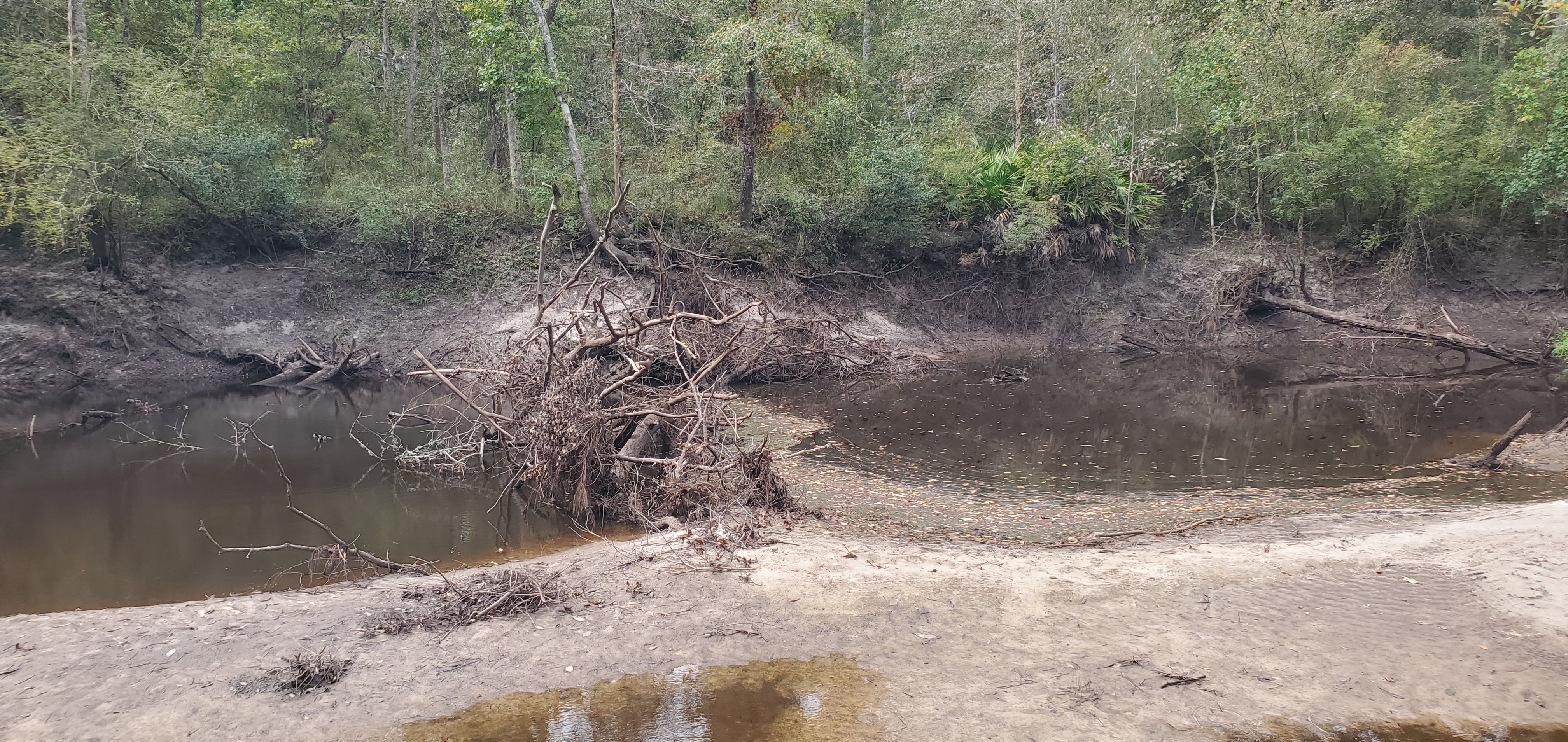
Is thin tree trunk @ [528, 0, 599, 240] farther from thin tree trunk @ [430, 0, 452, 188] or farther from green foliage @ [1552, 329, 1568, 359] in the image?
green foliage @ [1552, 329, 1568, 359]

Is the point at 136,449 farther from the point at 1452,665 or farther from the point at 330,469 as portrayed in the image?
the point at 1452,665

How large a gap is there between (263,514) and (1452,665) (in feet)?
38.7

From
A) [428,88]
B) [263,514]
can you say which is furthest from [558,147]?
[263,514]

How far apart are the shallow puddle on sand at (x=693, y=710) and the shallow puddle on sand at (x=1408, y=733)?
90.9 inches

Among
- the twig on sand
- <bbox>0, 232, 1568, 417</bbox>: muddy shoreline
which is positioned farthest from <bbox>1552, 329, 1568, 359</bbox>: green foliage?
the twig on sand

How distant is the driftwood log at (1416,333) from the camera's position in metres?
19.5

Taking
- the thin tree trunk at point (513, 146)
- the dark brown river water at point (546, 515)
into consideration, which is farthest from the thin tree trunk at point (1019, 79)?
the thin tree trunk at point (513, 146)

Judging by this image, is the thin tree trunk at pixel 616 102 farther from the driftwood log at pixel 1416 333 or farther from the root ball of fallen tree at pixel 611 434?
the driftwood log at pixel 1416 333

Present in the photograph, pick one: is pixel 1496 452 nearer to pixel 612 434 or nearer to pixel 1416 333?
pixel 1416 333

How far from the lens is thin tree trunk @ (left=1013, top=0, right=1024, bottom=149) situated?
24156mm

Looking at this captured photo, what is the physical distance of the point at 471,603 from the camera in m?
6.91

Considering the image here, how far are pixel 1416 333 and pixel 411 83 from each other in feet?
88.1

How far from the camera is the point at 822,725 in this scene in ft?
17.7

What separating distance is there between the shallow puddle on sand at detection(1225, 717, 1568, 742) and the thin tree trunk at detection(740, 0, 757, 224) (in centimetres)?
1846
